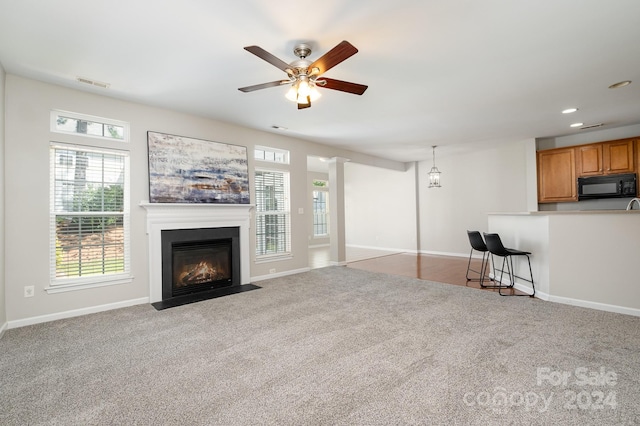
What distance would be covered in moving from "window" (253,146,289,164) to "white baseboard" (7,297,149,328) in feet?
9.66

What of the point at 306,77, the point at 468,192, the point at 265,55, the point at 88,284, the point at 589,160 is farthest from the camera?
the point at 468,192

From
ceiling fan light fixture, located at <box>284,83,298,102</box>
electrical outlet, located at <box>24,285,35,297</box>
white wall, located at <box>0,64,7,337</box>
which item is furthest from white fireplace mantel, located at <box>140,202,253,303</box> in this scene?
ceiling fan light fixture, located at <box>284,83,298,102</box>

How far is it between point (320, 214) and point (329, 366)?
861 cm

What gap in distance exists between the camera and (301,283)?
502 centimetres

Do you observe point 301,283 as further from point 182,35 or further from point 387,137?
point 182,35

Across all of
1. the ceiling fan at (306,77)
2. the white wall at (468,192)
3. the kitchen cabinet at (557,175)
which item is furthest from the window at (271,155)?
the kitchen cabinet at (557,175)

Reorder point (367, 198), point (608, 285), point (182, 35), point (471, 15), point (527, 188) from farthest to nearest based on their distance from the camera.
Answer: point (367, 198) < point (527, 188) < point (608, 285) < point (182, 35) < point (471, 15)

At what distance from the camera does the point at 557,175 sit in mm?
A: 5883

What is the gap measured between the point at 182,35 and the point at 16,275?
3170 millimetres

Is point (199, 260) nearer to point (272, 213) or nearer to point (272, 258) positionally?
point (272, 258)

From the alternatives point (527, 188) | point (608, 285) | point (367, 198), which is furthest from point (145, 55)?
point (367, 198)

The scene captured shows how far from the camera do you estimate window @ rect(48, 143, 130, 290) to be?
3479 mm

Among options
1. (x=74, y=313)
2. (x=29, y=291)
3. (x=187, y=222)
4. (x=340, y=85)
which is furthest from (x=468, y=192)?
(x=29, y=291)

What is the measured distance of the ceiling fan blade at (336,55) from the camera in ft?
6.93
